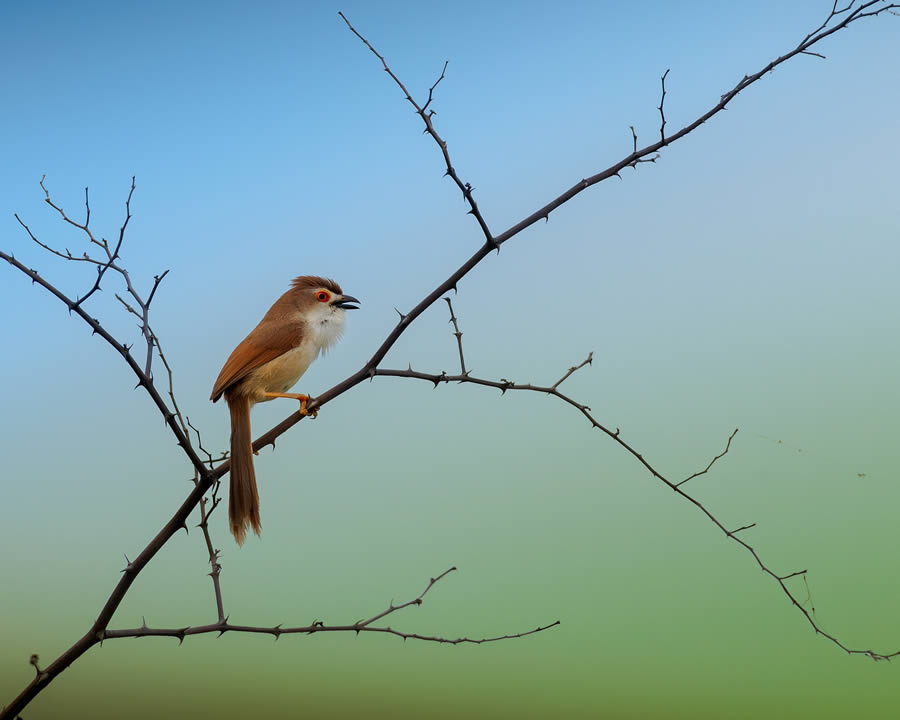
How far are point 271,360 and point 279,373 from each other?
3.4 inches

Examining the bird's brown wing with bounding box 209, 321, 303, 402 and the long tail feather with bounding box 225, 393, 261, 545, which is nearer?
the long tail feather with bounding box 225, 393, 261, 545

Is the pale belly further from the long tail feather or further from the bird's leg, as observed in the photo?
the long tail feather

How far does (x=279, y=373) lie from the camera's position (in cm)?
436

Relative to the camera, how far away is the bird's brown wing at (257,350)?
4.23 m

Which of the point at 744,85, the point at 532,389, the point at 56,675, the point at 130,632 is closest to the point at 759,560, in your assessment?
the point at 532,389

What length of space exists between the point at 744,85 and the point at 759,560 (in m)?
2.14

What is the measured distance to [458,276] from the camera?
3.24 m

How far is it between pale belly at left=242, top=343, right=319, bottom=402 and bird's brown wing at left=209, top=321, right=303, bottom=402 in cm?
3

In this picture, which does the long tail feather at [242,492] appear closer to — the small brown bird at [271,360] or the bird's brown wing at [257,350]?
the small brown bird at [271,360]

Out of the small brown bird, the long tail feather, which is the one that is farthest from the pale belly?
the long tail feather

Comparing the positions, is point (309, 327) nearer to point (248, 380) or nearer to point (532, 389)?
point (248, 380)

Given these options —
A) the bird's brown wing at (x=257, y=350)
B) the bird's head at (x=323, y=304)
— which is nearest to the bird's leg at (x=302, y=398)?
the bird's brown wing at (x=257, y=350)

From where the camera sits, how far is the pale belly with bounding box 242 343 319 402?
169 inches

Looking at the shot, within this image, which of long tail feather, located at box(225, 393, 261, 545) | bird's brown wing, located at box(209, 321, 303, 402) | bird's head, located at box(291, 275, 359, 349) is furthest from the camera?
bird's head, located at box(291, 275, 359, 349)
